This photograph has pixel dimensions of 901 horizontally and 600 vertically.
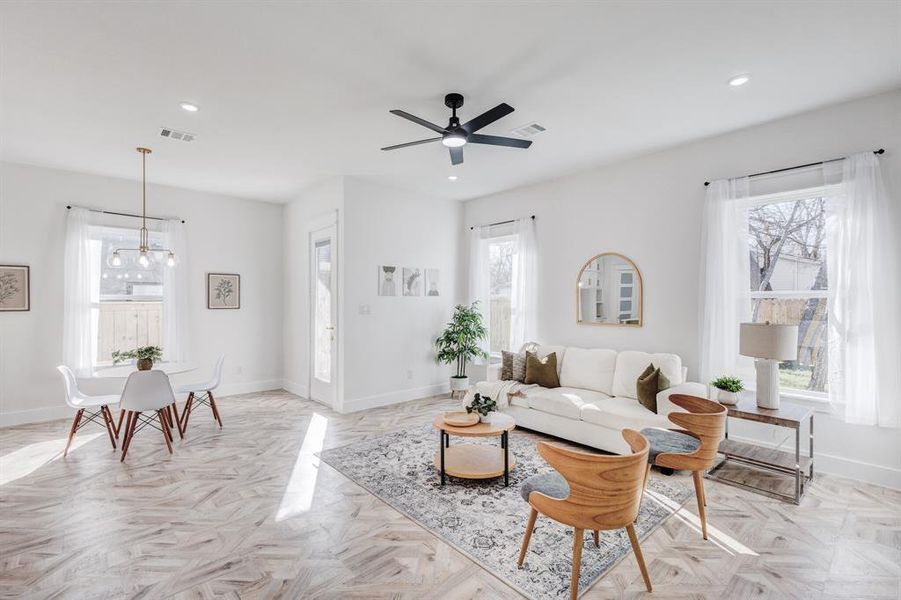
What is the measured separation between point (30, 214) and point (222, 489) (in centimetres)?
421

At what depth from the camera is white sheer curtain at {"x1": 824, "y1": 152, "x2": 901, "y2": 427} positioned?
3.14 metres

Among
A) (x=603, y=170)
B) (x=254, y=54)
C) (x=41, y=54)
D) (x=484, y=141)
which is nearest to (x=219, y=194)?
(x=41, y=54)

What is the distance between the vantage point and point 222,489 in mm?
3219

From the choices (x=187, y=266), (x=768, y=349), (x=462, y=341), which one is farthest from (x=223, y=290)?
(x=768, y=349)

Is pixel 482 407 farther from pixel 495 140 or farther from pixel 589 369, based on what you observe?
pixel 495 140

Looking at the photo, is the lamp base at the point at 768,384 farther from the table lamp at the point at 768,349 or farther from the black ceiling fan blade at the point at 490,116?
the black ceiling fan blade at the point at 490,116

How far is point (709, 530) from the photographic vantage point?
264cm

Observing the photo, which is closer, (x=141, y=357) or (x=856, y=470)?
(x=856, y=470)

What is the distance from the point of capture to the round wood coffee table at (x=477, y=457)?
316 cm

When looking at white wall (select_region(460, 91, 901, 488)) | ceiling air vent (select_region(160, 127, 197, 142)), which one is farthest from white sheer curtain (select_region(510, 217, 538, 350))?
ceiling air vent (select_region(160, 127, 197, 142))

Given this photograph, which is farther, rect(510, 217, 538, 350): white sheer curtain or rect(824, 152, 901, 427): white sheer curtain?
rect(510, 217, 538, 350): white sheer curtain

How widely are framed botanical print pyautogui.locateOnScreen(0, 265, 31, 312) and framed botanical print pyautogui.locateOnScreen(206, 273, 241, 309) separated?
71.9 inches

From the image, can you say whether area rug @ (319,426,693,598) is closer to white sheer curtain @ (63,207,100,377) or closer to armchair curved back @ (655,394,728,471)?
armchair curved back @ (655,394,728,471)

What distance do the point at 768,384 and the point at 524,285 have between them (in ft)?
9.63
